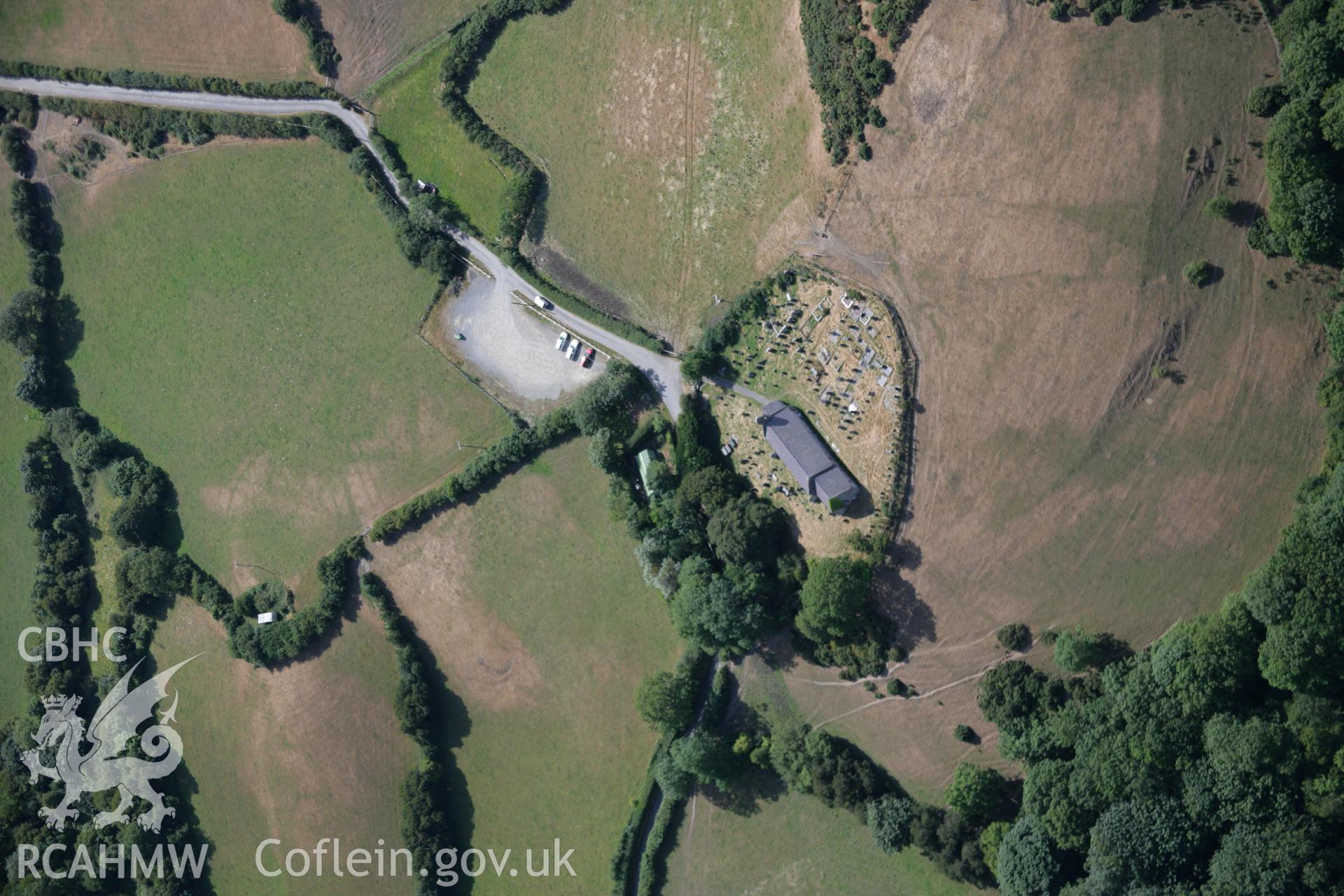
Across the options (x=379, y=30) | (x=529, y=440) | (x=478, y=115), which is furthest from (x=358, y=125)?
(x=529, y=440)

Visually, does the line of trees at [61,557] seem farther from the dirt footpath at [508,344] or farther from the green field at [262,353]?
the dirt footpath at [508,344]

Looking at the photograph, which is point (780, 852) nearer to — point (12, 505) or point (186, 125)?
point (12, 505)

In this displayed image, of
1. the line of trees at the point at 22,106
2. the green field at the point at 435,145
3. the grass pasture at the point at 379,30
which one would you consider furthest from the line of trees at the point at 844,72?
the line of trees at the point at 22,106

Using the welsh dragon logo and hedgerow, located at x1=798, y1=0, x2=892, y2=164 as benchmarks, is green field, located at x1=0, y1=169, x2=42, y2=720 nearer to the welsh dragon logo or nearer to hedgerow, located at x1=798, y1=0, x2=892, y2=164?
the welsh dragon logo

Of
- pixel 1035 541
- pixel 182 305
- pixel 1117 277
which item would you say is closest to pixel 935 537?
pixel 1035 541

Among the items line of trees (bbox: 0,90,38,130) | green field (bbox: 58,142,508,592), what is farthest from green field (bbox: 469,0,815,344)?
line of trees (bbox: 0,90,38,130)

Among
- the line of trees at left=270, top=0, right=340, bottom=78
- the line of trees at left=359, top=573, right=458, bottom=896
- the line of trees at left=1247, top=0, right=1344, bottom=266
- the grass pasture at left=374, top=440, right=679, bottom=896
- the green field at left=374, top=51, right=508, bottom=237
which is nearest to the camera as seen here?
the line of trees at left=1247, top=0, right=1344, bottom=266
